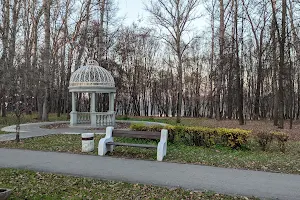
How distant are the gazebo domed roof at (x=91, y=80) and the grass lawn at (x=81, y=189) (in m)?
11.3

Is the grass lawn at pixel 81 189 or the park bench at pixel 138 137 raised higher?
the park bench at pixel 138 137

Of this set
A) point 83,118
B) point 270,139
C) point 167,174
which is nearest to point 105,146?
point 167,174

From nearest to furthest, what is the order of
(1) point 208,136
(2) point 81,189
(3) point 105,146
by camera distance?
(2) point 81,189 < (3) point 105,146 < (1) point 208,136

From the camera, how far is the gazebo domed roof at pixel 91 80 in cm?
1689

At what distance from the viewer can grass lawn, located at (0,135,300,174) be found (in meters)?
7.11

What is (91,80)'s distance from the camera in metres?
17.2

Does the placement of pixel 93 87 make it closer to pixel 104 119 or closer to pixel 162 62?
pixel 104 119

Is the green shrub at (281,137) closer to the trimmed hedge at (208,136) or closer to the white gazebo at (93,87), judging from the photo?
the trimmed hedge at (208,136)

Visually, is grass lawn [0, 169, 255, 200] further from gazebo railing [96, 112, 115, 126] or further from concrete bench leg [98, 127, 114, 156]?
gazebo railing [96, 112, 115, 126]

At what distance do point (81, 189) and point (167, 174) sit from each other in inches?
80.8

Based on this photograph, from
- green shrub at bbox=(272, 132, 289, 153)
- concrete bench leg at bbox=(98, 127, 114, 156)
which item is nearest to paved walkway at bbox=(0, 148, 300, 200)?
concrete bench leg at bbox=(98, 127, 114, 156)

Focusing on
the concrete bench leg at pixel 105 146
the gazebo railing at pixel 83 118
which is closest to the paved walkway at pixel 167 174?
the concrete bench leg at pixel 105 146

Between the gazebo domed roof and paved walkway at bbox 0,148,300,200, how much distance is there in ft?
29.8

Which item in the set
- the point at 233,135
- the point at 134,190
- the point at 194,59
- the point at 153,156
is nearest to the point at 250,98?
the point at 194,59
